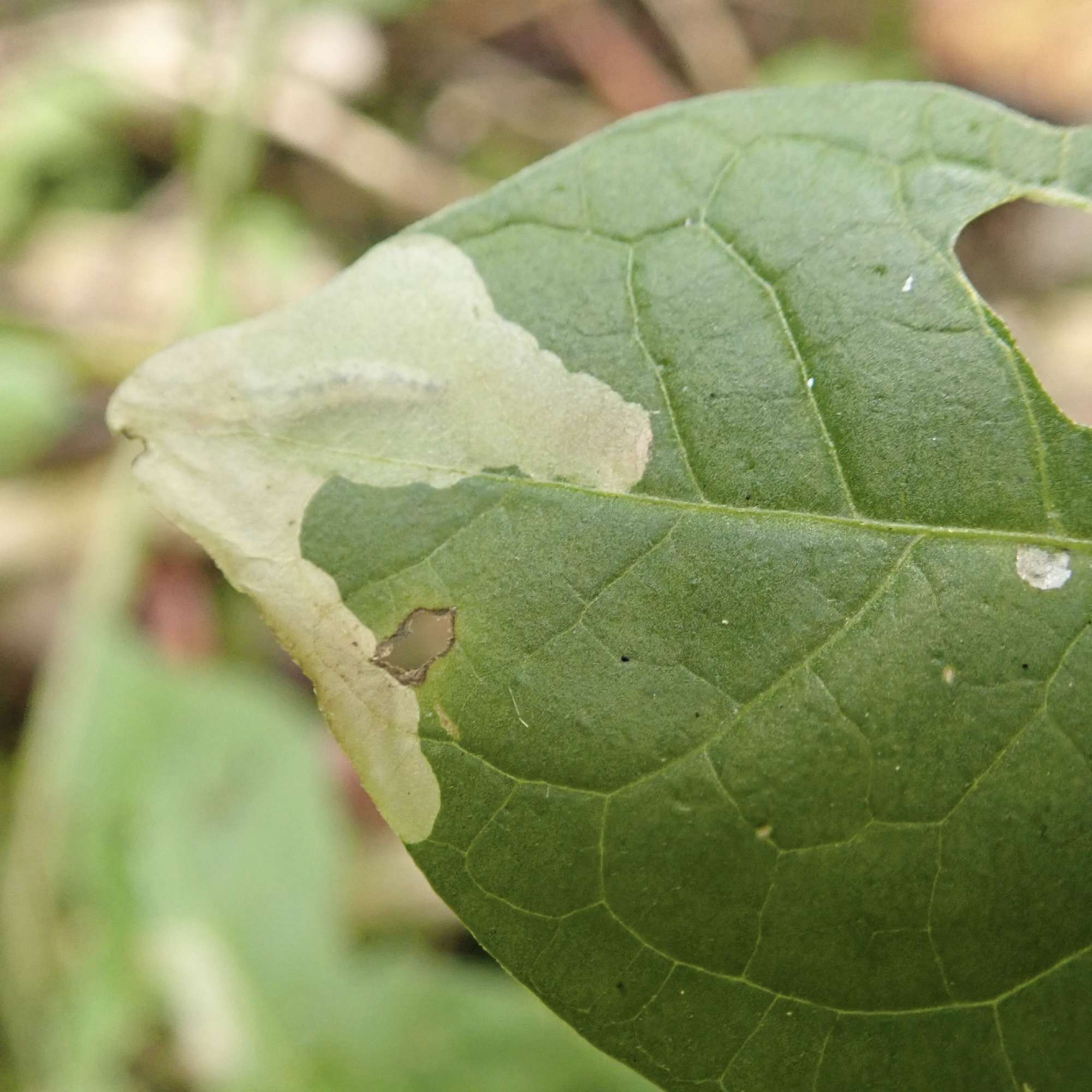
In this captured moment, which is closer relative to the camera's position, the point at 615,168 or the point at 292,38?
the point at 615,168

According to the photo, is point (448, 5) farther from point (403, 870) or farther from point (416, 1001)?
point (416, 1001)

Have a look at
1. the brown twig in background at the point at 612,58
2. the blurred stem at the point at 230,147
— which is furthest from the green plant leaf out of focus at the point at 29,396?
the brown twig in background at the point at 612,58

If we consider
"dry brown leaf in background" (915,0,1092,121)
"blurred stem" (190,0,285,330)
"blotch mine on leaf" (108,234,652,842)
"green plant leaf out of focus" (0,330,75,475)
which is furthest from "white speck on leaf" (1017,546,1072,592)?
"dry brown leaf in background" (915,0,1092,121)

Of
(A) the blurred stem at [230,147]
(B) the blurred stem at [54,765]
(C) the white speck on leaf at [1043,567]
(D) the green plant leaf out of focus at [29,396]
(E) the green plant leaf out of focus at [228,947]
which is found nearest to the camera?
(C) the white speck on leaf at [1043,567]

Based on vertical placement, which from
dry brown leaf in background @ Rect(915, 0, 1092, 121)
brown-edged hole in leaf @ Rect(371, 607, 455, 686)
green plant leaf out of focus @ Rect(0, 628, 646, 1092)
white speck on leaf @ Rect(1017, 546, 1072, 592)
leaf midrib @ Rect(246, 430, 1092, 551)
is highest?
leaf midrib @ Rect(246, 430, 1092, 551)

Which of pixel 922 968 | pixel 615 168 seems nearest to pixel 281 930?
pixel 922 968

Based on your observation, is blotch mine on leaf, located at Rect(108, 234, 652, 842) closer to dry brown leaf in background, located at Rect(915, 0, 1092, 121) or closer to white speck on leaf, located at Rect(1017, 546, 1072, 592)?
white speck on leaf, located at Rect(1017, 546, 1072, 592)

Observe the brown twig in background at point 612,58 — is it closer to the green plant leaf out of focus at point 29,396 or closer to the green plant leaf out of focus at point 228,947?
the green plant leaf out of focus at point 29,396
